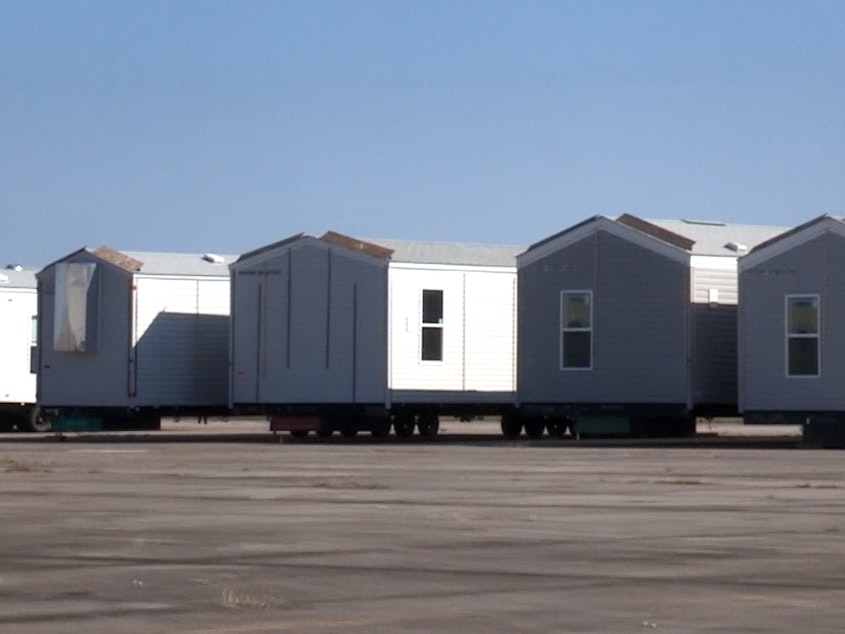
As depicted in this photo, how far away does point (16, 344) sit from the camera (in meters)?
47.2

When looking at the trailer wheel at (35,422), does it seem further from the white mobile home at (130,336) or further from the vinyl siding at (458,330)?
the vinyl siding at (458,330)

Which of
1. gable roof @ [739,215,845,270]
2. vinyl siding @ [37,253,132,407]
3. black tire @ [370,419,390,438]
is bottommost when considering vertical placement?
black tire @ [370,419,390,438]

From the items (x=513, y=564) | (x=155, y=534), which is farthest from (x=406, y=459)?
(x=513, y=564)

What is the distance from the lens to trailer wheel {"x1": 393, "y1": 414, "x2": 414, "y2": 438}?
41531 mm

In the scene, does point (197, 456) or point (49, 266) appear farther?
point (49, 266)

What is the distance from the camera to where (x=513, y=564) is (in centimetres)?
1298

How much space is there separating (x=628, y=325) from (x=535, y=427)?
5.64m

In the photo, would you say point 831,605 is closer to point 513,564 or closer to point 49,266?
point 513,564

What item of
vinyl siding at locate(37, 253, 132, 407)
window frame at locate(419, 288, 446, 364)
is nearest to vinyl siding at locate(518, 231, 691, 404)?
window frame at locate(419, 288, 446, 364)

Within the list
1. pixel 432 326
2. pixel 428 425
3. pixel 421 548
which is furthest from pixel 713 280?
pixel 421 548

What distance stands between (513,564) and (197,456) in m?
18.2

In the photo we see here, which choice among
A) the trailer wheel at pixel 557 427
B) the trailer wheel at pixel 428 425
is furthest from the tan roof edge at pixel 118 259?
the trailer wheel at pixel 557 427

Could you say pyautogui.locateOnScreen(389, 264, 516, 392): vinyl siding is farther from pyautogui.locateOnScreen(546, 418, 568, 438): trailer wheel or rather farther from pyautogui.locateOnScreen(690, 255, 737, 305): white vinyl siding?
Result: pyautogui.locateOnScreen(690, 255, 737, 305): white vinyl siding

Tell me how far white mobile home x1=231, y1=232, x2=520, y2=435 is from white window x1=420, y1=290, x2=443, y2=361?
2 cm
